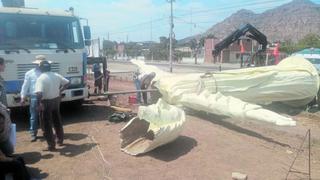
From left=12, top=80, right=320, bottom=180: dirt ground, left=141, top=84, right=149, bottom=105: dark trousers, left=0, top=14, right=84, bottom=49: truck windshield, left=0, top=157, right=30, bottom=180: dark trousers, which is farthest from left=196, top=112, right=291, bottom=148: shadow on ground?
left=0, top=157, right=30, bottom=180: dark trousers

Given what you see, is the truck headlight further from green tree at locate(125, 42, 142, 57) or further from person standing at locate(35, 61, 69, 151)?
green tree at locate(125, 42, 142, 57)

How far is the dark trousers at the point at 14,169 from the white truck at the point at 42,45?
4312mm

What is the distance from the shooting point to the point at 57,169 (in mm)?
7137

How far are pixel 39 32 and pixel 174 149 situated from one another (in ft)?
15.6

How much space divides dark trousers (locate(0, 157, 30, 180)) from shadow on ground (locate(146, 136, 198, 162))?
252 cm

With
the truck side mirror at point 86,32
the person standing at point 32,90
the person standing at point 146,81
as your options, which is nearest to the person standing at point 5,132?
the person standing at point 32,90

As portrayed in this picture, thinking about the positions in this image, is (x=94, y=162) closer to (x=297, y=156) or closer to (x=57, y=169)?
(x=57, y=169)

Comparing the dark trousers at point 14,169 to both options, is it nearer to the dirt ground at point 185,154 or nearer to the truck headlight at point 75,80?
the dirt ground at point 185,154

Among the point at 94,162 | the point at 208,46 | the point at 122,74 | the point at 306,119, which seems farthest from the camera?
the point at 208,46

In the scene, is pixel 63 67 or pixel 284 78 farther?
pixel 284 78

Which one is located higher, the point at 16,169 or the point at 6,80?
the point at 6,80

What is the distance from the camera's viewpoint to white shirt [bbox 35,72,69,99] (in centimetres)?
789

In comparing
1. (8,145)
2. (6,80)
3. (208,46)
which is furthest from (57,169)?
(208,46)

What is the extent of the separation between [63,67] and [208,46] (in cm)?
7589
